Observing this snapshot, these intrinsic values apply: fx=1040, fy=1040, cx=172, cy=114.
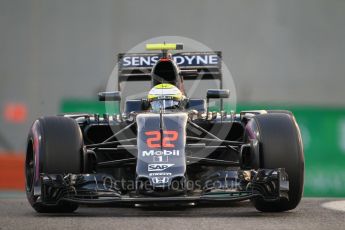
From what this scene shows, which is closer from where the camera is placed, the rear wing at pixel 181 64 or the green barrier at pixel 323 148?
the rear wing at pixel 181 64

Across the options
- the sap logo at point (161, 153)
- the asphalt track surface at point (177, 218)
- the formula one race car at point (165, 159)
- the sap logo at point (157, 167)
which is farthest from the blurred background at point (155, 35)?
the sap logo at point (157, 167)

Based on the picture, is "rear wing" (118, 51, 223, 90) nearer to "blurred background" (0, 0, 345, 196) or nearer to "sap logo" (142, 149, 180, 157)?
"sap logo" (142, 149, 180, 157)

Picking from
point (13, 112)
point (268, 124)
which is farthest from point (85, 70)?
point (268, 124)

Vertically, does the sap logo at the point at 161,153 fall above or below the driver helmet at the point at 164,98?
below

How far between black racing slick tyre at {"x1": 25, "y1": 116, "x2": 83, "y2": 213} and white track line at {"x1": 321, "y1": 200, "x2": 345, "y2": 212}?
3.08m

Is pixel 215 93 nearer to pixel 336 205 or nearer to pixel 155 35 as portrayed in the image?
pixel 336 205

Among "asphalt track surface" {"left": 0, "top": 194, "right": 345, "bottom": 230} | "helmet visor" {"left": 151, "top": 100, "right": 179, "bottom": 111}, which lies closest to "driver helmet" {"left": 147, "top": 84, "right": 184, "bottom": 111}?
"helmet visor" {"left": 151, "top": 100, "right": 179, "bottom": 111}

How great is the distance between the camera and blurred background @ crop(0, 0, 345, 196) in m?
22.9

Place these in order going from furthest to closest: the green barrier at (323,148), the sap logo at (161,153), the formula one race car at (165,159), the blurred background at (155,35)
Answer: the blurred background at (155,35), the green barrier at (323,148), the sap logo at (161,153), the formula one race car at (165,159)

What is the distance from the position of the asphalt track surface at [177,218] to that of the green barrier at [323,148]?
15.4 ft

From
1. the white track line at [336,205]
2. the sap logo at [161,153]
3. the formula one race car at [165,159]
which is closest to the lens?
the formula one race car at [165,159]

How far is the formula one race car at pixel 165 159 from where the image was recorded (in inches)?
433

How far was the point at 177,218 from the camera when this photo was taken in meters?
10.6

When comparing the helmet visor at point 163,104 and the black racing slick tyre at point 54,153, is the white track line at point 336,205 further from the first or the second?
the black racing slick tyre at point 54,153
